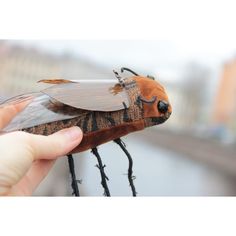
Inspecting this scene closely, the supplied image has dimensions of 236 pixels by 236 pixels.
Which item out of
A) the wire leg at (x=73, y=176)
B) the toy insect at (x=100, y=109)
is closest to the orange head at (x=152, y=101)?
the toy insect at (x=100, y=109)

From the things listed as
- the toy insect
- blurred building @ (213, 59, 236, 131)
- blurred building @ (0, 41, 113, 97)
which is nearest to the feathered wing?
the toy insect

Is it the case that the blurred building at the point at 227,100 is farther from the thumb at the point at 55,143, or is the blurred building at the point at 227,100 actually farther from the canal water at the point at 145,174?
the thumb at the point at 55,143

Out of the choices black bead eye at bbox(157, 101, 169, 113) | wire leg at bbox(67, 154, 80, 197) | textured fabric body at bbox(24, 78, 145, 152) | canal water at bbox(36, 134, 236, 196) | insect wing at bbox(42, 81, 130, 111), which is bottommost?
canal water at bbox(36, 134, 236, 196)

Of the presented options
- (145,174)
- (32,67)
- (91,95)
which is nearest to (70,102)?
(91,95)

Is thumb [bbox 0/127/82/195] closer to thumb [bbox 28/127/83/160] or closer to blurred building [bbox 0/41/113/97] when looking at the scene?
thumb [bbox 28/127/83/160]

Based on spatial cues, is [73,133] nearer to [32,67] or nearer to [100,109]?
[100,109]

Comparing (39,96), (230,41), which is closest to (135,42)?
(230,41)
